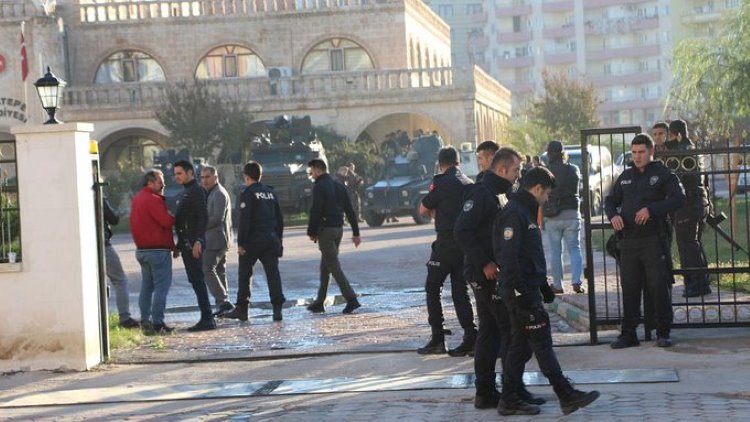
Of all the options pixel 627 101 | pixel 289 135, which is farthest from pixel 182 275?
pixel 627 101

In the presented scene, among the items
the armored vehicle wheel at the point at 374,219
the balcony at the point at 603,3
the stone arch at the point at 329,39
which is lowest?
the armored vehicle wheel at the point at 374,219

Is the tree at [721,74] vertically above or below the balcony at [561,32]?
below

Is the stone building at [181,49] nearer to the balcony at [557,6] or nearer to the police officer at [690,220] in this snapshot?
the police officer at [690,220]

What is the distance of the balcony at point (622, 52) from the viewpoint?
Result: 339 ft

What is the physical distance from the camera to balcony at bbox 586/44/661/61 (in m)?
103

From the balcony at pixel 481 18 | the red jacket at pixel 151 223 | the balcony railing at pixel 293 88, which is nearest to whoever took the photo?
the red jacket at pixel 151 223

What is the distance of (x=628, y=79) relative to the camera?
104 meters

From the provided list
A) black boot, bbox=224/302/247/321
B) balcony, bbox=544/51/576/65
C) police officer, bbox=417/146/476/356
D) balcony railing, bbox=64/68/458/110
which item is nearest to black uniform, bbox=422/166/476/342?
police officer, bbox=417/146/476/356

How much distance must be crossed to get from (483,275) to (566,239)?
6.80 metres

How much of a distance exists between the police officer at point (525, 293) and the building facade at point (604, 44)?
301 ft

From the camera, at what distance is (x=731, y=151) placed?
11219 mm

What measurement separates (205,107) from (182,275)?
28.2m

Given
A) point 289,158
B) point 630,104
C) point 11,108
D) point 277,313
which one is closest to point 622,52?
point 630,104

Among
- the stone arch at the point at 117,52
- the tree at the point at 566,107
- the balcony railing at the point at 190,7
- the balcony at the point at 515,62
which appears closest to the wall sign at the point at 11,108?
the stone arch at the point at 117,52
